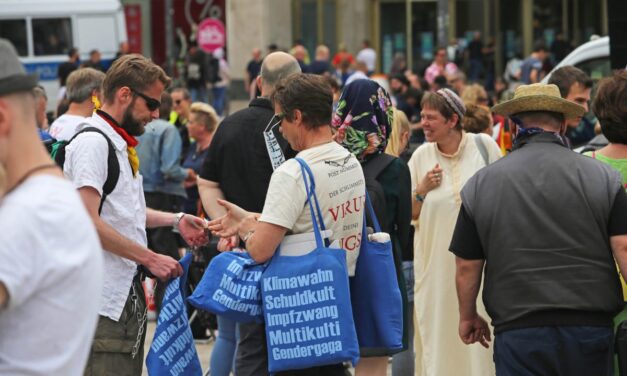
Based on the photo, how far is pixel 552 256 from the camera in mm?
4836

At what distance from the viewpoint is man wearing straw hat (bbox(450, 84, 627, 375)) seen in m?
4.81

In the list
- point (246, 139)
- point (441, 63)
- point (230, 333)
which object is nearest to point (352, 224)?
point (246, 139)

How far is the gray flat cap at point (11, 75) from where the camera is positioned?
3008 millimetres

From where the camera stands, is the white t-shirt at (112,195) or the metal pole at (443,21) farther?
the metal pole at (443,21)

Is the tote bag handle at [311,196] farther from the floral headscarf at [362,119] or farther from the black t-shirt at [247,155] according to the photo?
the black t-shirt at [247,155]

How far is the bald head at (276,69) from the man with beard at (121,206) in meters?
1.16

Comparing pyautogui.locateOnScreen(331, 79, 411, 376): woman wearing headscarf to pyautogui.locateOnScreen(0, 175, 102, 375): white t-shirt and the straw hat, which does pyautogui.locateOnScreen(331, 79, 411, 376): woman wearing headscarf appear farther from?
pyautogui.locateOnScreen(0, 175, 102, 375): white t-shirt

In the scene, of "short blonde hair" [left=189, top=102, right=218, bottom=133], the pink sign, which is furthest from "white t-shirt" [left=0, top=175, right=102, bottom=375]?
the pink sign

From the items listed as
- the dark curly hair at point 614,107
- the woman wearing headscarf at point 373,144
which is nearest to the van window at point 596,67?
the woman wearing headscarf at point 373,144

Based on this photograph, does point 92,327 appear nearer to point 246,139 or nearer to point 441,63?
point 246,139

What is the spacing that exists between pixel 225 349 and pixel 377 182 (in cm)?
179

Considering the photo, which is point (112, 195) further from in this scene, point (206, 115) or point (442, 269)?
point (206, 115)

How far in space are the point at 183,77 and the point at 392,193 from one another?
1095 inches

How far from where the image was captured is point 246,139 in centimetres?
652
